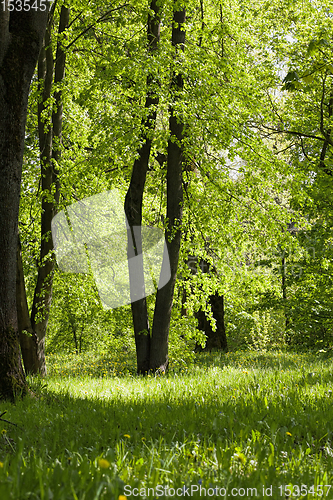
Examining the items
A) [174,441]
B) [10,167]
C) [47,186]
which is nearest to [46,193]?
[47,186]

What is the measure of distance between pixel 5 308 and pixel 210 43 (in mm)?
7936

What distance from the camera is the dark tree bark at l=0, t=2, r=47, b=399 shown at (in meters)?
4.73

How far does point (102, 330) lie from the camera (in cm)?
2575

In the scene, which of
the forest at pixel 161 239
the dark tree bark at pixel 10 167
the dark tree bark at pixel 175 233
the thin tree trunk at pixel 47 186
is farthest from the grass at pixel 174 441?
the thin tree trunk at pixel 47 186

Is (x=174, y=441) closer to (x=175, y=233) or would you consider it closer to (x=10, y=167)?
(x=10, y=167)

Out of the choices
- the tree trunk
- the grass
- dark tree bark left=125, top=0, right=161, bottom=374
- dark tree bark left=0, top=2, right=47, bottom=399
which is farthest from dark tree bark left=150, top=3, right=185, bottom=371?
the tree trunk

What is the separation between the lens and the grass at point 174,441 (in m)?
1.98

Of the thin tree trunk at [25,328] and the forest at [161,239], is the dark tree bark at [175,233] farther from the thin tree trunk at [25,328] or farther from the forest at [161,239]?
the thin tree trunk at [25,328]

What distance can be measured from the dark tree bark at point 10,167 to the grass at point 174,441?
54 cm

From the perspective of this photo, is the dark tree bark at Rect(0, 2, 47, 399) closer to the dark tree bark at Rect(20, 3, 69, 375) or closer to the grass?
the grass

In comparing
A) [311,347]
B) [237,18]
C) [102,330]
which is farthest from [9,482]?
[102,330]

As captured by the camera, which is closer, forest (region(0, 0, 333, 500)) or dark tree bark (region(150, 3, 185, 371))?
forest (region(0, 0, 333, 500))

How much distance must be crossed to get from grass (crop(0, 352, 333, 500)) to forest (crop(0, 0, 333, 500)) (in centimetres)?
2

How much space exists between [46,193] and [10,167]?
4.64 m
